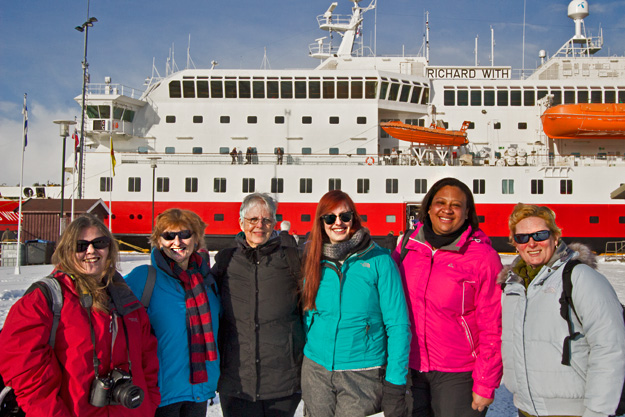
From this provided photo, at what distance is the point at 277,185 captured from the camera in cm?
1938

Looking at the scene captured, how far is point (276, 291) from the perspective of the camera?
289 cm

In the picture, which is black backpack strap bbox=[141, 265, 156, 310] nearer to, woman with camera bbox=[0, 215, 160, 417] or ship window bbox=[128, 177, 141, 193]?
woman with camera bbox=[0, 215, 160, 417]

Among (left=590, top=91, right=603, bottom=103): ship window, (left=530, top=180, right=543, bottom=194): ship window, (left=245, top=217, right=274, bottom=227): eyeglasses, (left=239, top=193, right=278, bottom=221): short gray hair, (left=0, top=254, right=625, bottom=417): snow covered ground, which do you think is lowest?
(left=0, top=254, right=625, bottom=417): snow covered ground

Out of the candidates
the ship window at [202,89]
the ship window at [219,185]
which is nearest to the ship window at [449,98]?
the ship window at [219,185]

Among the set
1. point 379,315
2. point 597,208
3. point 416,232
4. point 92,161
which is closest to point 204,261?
point 379,315

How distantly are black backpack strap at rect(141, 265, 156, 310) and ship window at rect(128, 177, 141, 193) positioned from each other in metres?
18.1

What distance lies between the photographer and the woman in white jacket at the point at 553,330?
2.31 m

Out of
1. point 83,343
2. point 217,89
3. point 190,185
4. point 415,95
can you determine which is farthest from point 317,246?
point 415,95

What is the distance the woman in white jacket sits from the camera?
2.31 metres

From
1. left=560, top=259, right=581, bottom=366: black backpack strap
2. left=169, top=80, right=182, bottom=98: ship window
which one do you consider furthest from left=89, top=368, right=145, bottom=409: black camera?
left=169, top=80, right=182, bottom=98: ship window

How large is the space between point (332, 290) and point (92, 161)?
20.0 metres

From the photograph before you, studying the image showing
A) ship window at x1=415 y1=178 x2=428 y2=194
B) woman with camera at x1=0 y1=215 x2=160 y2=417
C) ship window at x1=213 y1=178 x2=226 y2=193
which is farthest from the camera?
ship window at x1=213 y1=178 x2=226 y2=193

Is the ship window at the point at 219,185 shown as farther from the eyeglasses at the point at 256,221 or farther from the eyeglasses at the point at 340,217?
the eyeglasses at the point at 340,217

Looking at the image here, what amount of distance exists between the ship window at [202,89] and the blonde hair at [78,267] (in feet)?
62.3
